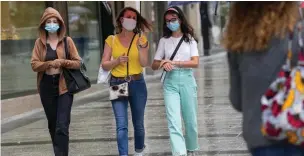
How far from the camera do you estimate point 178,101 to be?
6.93 m

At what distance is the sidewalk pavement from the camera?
8.08 m

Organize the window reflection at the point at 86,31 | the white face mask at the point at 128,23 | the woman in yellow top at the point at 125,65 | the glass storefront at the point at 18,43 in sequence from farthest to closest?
the window reflection at the point at 86,31 < the glass storefront at the point at 18,43 < the white face mask at the point at 128,23 < the woman in yellow top at the point at 125,65

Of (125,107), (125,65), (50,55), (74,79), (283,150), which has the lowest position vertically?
(125,107)

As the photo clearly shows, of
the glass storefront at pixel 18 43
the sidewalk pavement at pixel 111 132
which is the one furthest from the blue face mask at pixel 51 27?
the glass storefront at pixel 18 43

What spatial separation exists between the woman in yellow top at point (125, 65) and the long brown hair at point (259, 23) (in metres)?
3.61

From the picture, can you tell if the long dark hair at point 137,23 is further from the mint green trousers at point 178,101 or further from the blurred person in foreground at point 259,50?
the blurred person in foreground at point 259,50

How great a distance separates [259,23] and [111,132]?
659 cm

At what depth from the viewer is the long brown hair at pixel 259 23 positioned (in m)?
3.18

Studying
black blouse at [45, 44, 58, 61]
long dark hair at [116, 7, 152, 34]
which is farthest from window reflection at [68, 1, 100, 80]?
black blouse at [45, 44, 58, 61]

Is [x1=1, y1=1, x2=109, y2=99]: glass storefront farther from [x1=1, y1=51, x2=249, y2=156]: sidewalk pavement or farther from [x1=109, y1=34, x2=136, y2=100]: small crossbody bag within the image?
[x1=109, y1=34, x2=136, y2=100]: small crossbody bag

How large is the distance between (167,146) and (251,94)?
498cm

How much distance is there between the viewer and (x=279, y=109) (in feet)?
10.0

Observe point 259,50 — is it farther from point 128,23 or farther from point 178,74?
point 128,23

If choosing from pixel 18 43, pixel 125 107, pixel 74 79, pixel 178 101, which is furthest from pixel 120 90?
pixel 18 43
